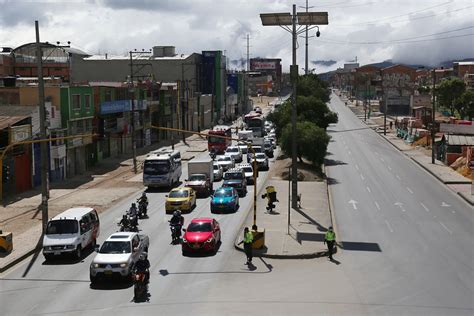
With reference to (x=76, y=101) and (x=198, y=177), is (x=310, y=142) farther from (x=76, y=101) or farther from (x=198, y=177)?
(x=76, y=101)

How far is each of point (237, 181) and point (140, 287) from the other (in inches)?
1024

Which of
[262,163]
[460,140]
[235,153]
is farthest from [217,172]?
[460,140]

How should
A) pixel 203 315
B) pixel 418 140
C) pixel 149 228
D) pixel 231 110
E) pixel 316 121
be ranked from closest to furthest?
pixel 203 315 → pixel 149 228 → pixel 316 121 → pixel 418 140 → pixel 231 110

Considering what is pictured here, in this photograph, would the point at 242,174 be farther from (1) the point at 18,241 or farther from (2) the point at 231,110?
(2) the point at 231,110

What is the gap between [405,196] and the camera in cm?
4772

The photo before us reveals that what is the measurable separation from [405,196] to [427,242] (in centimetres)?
1618

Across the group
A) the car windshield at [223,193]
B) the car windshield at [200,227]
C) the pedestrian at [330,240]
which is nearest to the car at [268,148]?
the car windshield at [223,193]

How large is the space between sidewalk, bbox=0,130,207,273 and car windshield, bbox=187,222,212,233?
7.18m

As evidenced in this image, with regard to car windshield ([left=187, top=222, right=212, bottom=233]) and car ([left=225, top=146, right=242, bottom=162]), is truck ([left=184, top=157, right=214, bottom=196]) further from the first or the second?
car ([left=225, top=146, right=242, bottom=162])

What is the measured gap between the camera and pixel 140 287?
21.9 metres

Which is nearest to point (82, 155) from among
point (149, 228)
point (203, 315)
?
Answer: point (149, 228)

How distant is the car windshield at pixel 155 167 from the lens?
49500 mm

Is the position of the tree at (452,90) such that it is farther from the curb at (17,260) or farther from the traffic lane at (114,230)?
the curb at (17,260)

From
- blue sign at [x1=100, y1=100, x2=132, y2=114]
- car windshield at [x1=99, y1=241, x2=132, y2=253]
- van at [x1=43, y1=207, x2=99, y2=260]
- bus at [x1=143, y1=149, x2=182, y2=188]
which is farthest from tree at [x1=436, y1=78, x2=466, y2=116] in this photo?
car windshield at [x1=99, y1=241, x2=132, y2=253]
